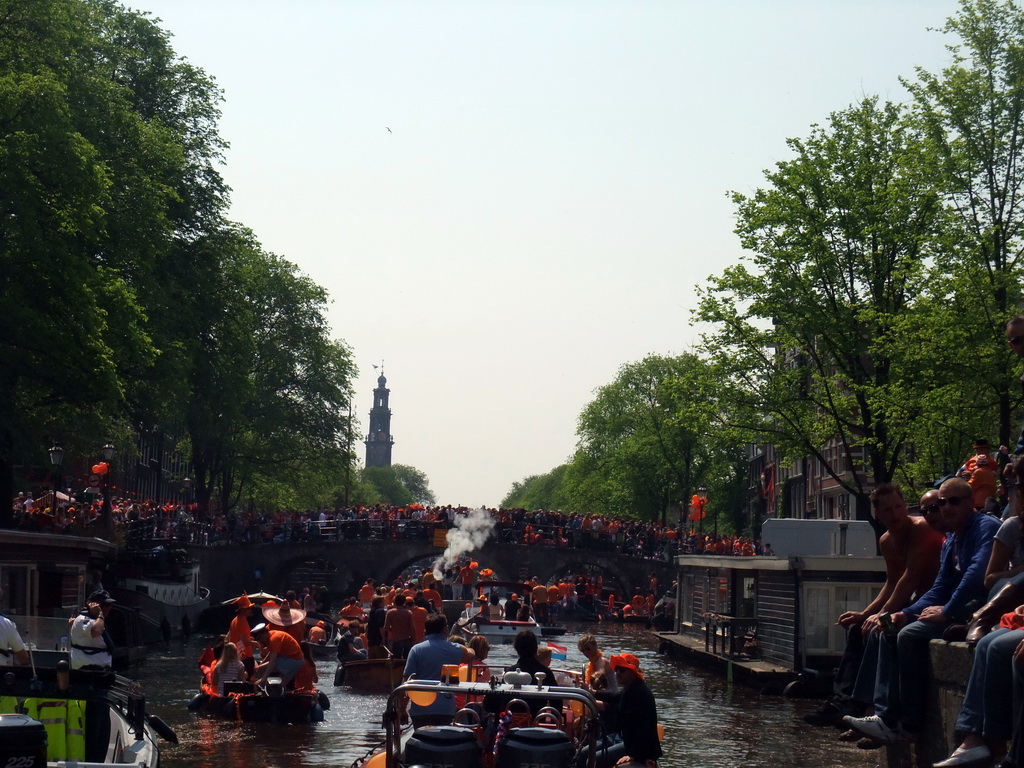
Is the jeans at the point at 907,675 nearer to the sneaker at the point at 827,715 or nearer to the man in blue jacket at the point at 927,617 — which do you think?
the man in blue jacket at the point at 927,617

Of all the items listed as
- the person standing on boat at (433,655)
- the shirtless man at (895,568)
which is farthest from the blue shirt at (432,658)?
the shirtless man at (895,568)

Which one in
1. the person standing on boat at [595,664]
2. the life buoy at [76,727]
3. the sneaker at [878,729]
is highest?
the sneaker at [878,729]

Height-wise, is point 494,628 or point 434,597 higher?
point 434,597

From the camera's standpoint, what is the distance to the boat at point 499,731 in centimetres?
970

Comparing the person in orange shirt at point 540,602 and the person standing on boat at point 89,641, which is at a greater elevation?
the person standing on boat at point 89,641

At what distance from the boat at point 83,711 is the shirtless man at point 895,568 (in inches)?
192

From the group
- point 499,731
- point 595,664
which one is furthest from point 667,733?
point 499,731

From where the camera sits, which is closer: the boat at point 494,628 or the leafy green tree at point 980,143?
the leafy green tree at point 980,143

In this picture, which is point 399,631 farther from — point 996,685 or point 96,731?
point 996,685

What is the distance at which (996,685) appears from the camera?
7.17 meters

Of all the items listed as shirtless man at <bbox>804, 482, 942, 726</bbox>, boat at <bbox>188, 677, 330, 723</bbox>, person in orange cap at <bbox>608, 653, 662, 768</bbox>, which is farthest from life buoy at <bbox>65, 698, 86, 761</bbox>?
boat at <bbox>188, 677, 330, 723</bbox>

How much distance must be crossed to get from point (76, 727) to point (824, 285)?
24.7m

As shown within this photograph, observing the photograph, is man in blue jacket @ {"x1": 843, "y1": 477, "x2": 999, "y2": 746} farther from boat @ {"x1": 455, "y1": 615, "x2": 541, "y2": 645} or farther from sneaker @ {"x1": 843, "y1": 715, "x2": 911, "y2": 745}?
boat @ {"x1": 455, "y1": 615, "x2": 541, "y2": 645}

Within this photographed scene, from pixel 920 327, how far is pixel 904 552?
60.8 ft
